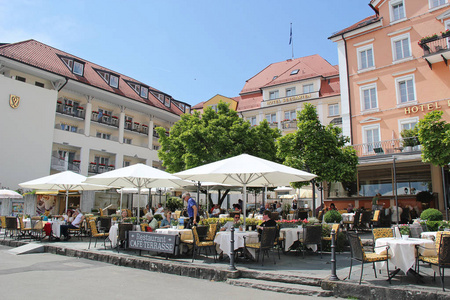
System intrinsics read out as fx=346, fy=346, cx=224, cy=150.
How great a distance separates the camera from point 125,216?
50.9ft

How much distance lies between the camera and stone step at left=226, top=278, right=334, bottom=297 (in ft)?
22.3

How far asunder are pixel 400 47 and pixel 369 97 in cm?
400

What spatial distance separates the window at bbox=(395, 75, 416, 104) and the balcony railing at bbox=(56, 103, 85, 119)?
2809 cm

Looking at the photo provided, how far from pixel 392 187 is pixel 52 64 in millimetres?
30483

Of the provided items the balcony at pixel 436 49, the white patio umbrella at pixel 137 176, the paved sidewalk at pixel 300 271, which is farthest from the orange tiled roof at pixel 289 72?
the paved sidewalk at pixel 300 271

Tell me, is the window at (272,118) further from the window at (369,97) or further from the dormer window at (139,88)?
the dormer window at (139,88)

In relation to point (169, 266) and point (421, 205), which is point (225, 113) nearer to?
point (421, 205)

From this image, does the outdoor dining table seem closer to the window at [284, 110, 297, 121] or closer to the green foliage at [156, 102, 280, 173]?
the green foliage at [156, 102, 280, 173]

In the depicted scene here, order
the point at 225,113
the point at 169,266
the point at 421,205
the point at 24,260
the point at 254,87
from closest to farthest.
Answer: the point at 169,266, the point at 24,260, the point at 421,205, the point at 225,113, the point at 254,87

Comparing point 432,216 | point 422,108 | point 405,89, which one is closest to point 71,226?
point 432,216

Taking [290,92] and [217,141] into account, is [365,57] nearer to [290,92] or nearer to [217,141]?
[290,92]

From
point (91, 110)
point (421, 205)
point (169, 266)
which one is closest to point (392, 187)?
point (421, 205)

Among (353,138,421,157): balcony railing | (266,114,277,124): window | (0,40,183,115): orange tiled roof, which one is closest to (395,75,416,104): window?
(353,138,421,157): balcony railing

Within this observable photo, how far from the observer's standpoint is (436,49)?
2216 centimetres
